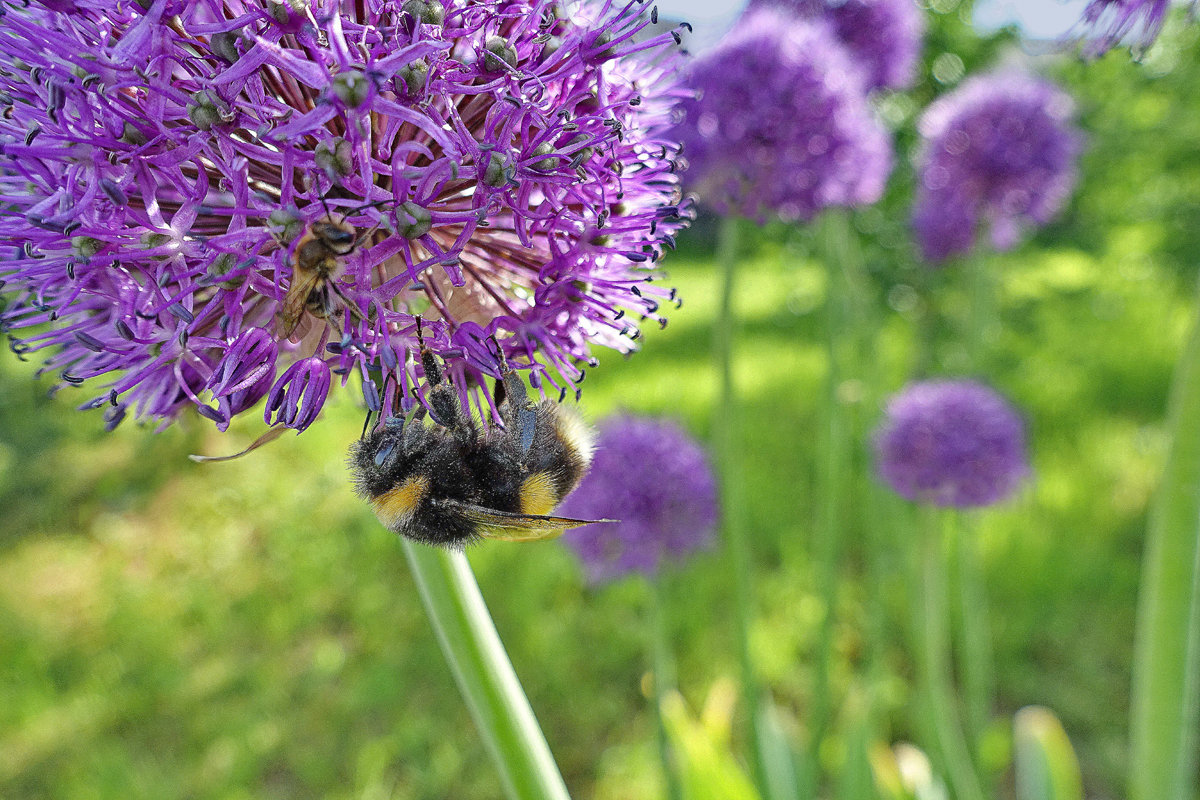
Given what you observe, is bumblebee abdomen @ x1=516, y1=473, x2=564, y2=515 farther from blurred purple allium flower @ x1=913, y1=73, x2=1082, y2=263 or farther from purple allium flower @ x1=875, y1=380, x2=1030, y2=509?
blurred purple allium flower @ x1=913, y1=73, x2=1082, y2=263

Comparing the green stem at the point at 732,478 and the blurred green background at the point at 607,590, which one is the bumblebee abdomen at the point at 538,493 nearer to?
the green stem at the point at 732,478

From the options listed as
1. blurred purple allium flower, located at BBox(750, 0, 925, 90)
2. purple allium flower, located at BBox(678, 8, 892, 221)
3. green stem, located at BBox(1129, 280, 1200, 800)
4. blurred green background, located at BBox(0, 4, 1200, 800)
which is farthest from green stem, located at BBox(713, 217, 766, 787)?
blurred purple allium flower, located at BBox(750, 0, 925, 90)

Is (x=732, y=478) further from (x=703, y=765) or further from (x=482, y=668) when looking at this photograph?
(x=482, y=668)

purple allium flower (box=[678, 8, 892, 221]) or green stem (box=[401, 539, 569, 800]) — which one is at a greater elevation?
purple allium flower (box=[678, 8, 892, 221])

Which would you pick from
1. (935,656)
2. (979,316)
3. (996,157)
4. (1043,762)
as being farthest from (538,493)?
(996,157)

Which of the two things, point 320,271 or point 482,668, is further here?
point 482,668

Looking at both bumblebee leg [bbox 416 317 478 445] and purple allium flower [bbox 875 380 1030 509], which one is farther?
purple allium flower [bbox 875 380 1030 509]

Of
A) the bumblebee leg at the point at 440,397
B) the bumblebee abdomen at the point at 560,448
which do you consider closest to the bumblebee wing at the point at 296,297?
the bumblebee leg at the point at 440,397
